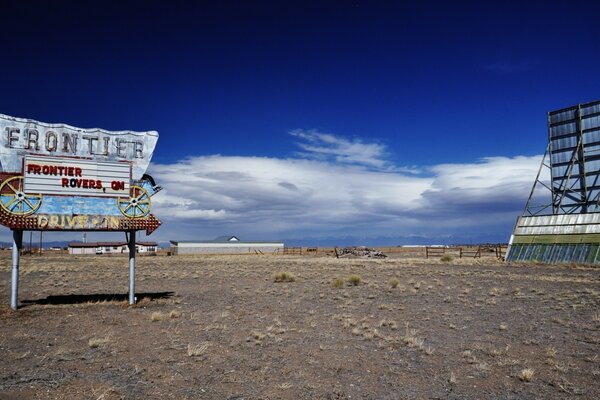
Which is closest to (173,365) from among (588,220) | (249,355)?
(249,355)

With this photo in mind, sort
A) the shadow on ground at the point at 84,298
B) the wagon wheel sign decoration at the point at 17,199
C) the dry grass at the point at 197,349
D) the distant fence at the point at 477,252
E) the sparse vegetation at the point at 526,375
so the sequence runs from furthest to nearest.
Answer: the distant fence at the point at 477,252 < the shadow on ground at the point at 84,298 < the wagon wheel sign decoration at the point at 17,199 < the dry grass at the point at 197,349 < the sparse vegetation at the point at 526,375

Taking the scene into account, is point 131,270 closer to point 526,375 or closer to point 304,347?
point 304,347

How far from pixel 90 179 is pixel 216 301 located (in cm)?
740

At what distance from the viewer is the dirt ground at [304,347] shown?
7988mm

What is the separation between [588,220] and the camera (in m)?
37.0

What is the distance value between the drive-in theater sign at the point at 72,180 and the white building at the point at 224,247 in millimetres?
82514

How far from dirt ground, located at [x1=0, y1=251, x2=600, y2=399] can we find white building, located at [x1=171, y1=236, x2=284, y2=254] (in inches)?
3162

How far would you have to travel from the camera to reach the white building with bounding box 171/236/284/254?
9981 centimetres

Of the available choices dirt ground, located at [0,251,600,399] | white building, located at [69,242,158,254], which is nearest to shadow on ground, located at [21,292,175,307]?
dirt ground, located at [0,251,600,399]

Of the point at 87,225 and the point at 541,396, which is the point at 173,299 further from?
the point at 541,396

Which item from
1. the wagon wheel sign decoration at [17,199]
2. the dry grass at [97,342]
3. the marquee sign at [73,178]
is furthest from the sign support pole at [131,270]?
the dry grass at [97,342]

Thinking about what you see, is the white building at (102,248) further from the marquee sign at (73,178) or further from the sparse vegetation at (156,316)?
the sparse vegetation at (156,316)

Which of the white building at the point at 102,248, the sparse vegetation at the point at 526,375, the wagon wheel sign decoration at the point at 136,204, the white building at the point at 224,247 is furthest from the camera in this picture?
the white building at the point at 102,248

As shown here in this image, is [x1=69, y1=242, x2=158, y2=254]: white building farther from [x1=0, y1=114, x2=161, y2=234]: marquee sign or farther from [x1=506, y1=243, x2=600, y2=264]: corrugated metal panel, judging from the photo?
[x1=0, y1=114, x2=161, y2=234]: marquee sign
